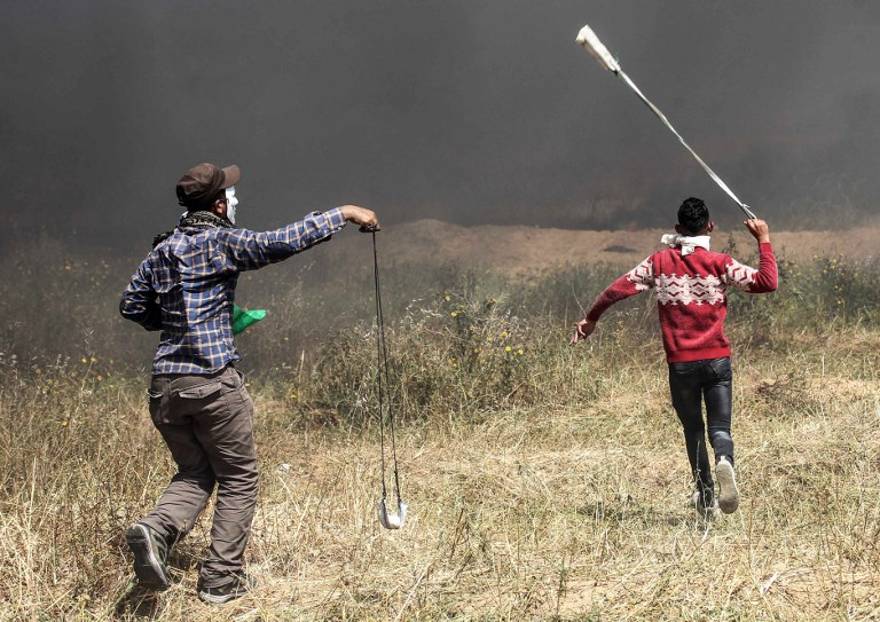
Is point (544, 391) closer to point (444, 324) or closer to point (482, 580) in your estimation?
point (444, 324)

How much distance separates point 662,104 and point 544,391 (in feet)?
A: 34.9

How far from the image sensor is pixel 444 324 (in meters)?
7.04

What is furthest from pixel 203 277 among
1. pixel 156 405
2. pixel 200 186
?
pixel 156 405

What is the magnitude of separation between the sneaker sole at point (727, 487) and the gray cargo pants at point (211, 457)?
1858 millimetres

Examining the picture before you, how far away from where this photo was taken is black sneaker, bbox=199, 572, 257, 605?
3307 millimetres

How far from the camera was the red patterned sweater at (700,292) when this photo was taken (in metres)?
4.02

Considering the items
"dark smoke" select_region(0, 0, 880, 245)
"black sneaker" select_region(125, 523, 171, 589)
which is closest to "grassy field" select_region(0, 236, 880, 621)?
"black sneaker" select_region(125, 523, 171, 589)

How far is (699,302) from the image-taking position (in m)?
4.05

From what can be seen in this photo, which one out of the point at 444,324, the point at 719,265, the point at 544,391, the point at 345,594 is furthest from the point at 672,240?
the point at 444,324

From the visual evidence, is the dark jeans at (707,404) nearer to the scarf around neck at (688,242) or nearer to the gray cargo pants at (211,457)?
the scarf around neck at (688,242)

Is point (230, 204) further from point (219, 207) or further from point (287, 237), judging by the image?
point (287, 237)

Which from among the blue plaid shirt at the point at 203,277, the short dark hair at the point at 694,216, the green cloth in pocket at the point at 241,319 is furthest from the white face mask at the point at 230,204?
the short dark hair at the point at 694,216

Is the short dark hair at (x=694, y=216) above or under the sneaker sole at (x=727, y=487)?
above

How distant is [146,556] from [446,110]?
13.2 meters
